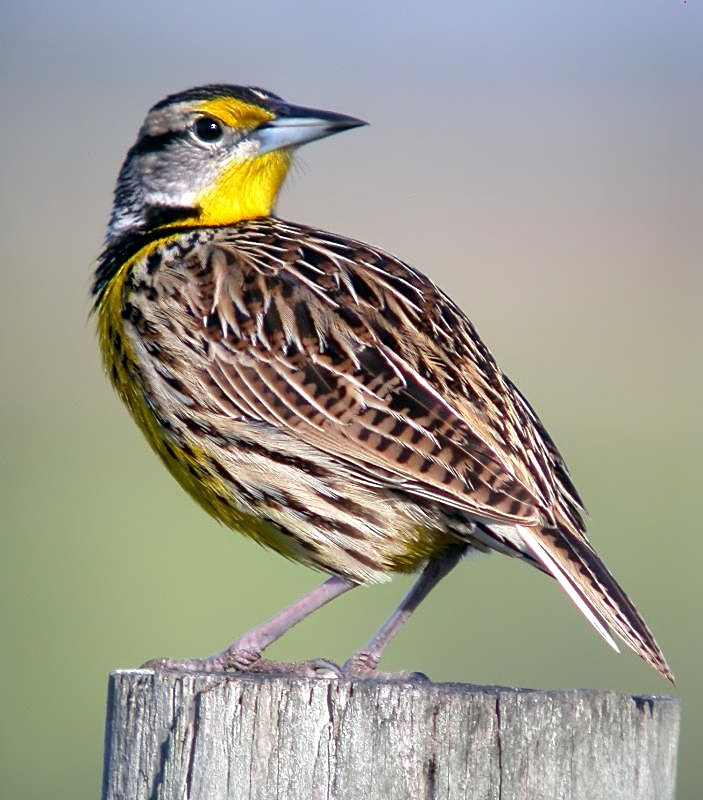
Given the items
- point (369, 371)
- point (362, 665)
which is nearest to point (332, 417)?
point (369, 371)

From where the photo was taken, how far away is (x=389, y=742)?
217cm

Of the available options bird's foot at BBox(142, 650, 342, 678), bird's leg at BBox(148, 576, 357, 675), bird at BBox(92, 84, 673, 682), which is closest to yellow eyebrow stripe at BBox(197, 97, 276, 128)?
bird at BBox(92, 84, 673, 682)

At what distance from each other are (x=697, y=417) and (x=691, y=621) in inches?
88.1

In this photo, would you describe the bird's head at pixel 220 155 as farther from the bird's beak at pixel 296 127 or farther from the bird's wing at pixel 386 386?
the bird's wing at pixel 386 386

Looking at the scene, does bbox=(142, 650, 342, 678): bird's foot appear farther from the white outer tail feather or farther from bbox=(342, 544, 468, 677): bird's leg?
the white outer tail feather

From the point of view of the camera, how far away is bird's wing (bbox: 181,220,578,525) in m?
2.80

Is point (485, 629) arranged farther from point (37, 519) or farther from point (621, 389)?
point (621, 389)

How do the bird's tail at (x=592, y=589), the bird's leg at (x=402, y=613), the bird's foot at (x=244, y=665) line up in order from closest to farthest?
1. the bird's tail at (x=592, y=589)
2. the bird's foot at (x=244, y=665)
3. the bird's leg at (x=402, y=613)

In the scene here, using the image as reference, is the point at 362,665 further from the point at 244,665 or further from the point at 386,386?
the point at 386,386

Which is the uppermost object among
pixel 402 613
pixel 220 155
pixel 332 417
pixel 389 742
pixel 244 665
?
pixel 220 155

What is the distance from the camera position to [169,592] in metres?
6.61

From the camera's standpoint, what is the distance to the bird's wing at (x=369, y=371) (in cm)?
280

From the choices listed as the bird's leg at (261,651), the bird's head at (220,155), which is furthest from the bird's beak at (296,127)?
the bird's leg at (261,651)

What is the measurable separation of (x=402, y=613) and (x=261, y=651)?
0.26 metres
